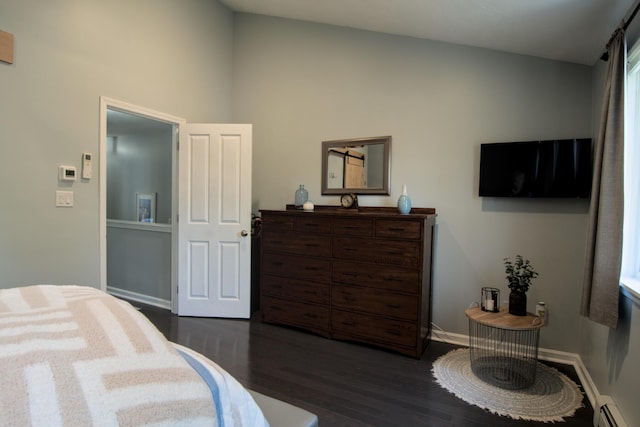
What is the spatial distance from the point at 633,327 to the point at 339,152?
2.60m

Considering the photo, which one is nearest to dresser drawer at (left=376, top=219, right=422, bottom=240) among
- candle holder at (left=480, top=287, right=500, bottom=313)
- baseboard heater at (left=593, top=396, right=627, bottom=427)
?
candle holder at (left=480, top=287, right=500, bottom=313)

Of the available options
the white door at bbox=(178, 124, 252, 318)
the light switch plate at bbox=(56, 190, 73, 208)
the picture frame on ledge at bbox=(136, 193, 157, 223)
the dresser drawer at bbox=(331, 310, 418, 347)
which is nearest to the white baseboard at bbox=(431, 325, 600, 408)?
the dresser drawer at bbox=(331, 310, 418, 347)

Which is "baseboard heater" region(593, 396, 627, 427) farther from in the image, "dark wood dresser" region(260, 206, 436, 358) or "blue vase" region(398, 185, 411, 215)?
"blue vase" region(398, 185, 411, 215)

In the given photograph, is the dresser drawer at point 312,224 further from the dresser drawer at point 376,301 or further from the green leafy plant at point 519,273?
the green leafy plant at point 519,273

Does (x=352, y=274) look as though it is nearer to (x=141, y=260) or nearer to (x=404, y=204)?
(x=404, y=204)

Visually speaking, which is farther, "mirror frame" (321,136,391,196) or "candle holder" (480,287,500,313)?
"mirror frame" (321,136,391,196)

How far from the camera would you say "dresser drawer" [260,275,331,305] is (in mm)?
3189

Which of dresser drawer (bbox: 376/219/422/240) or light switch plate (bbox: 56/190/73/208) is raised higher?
light switch plate (bbox: 56/190/73/208)

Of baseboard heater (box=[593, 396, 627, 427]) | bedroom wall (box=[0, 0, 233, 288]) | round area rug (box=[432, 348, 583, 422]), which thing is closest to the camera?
baseboard heater (box=[593, 396, 627, 427])

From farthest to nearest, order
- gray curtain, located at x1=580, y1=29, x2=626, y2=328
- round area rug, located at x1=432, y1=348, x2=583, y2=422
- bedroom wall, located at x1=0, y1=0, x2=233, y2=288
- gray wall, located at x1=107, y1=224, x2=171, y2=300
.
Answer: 1. gray wall, located at x1=107, y1=224, x2=171, y2=300
2. bedroom wall, located at x1=0, y1=0, x2=233, y2=288
3. round area rug, located at x1=432, y1=348, x2=583, y2=422
4. gray curtain, located at x1=580, y1=29, x2=626, y2=328

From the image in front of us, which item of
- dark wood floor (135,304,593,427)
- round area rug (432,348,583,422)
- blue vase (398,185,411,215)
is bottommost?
dark wood floor (135,304,593,427)

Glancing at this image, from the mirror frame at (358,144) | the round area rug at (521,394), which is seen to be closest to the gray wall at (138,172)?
the mirror frame at (358,144)

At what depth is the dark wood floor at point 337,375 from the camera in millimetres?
2053

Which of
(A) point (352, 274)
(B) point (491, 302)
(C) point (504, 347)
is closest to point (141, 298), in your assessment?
(A) point (352, 274)
